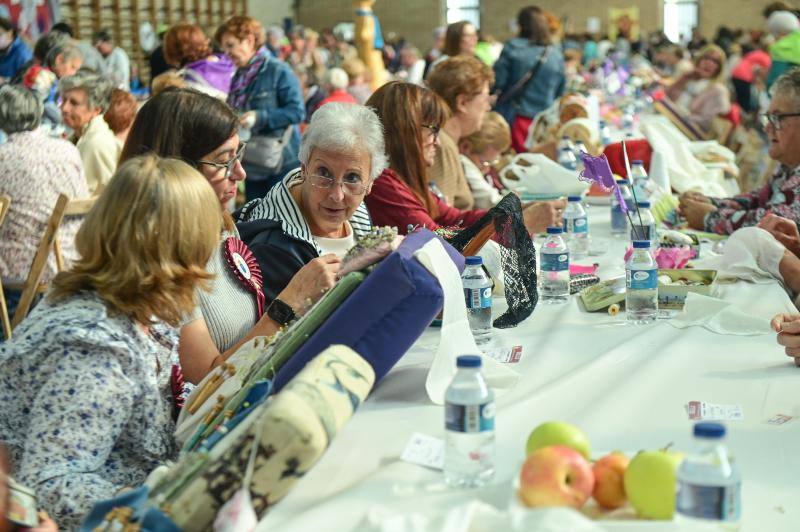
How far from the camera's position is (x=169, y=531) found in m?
1.32

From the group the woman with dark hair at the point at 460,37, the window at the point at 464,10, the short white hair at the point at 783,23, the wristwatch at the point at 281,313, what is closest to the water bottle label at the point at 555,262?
the wristwatch at the point at 281,313

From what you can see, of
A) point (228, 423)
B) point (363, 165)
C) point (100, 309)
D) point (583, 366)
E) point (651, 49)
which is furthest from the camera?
point (651, 49)

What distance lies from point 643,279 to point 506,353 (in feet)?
1.56

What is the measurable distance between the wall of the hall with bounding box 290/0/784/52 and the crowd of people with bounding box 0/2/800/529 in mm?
18777

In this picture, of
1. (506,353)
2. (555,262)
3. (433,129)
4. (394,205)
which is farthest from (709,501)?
(433,129)

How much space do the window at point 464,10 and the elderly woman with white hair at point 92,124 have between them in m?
21.0

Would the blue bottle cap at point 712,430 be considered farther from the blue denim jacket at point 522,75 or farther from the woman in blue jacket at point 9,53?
the woman in blue jacket at point 9,53

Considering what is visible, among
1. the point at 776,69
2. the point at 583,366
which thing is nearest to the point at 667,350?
the point at 583,366

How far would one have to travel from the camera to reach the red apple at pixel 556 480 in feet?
4.31

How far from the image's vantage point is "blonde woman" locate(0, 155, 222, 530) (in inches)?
63.0

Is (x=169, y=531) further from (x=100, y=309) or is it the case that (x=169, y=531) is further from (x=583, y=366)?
(x=583, y=366)

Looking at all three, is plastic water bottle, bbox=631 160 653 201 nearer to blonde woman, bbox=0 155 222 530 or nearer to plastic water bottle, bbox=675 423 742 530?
blonde woman, bbox=0 155 222 530

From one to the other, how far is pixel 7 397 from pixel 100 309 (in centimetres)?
21

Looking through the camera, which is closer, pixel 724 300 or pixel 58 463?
pixel 58 463
